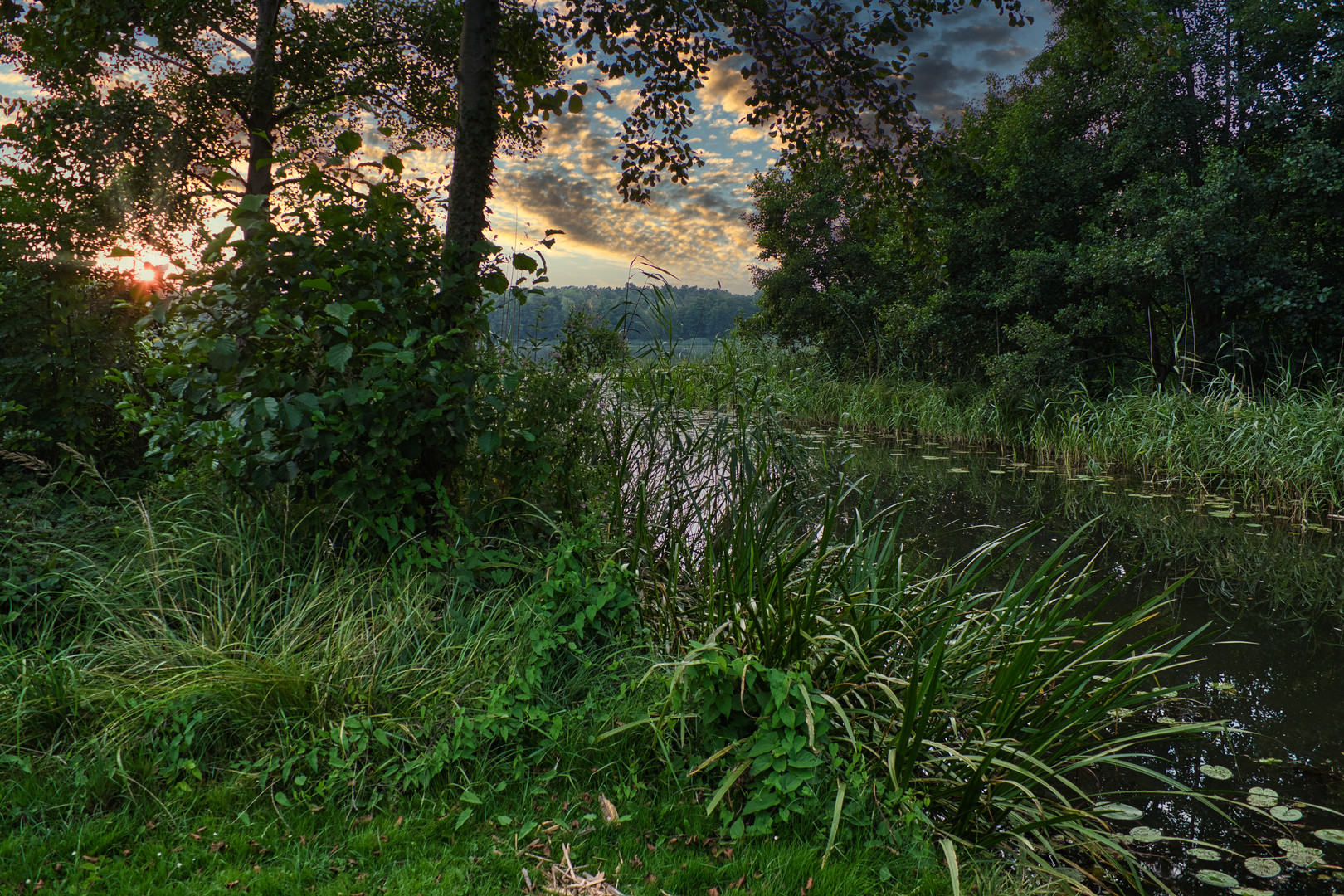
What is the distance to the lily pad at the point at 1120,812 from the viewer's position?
2539mm

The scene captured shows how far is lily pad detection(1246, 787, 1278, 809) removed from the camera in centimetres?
265

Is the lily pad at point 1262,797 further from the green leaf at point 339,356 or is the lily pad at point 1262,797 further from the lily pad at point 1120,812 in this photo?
the green leaf at point 339,356

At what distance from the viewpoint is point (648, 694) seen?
2.59m

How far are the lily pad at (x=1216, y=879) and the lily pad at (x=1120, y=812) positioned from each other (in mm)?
259

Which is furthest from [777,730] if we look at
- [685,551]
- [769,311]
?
[769,311]

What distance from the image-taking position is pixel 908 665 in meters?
2.75

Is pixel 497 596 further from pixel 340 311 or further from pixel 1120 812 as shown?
pixel 1120 812

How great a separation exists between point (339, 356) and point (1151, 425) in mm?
9193

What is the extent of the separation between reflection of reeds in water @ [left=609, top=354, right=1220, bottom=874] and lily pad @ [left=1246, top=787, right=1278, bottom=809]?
275 millimetres

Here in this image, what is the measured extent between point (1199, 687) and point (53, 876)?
459 centimetres

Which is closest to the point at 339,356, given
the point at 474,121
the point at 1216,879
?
the point at 474,121

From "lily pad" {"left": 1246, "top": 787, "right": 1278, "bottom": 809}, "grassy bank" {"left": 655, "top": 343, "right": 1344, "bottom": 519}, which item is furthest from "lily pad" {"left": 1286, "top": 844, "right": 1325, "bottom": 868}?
"grassy bank" {"left": 655, "top": 343, "right": 1344, "bottom": 519}

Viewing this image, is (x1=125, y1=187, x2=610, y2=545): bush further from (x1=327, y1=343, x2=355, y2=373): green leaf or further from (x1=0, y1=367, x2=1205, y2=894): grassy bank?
(x1=0, y1=367, x2=1205, y2=894): grassy bank

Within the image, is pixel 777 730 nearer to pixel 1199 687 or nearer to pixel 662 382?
pixel 662 382
